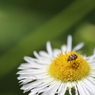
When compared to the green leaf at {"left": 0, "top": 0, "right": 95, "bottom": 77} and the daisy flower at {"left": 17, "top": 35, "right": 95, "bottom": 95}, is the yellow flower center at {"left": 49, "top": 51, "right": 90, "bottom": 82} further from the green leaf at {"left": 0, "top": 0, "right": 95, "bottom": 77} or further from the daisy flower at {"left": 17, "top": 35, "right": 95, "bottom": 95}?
the green leaf at {"left": 0, "top": 0, "right": 95, "bottom": 77}

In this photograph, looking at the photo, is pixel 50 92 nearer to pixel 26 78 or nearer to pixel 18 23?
pixel 26 78

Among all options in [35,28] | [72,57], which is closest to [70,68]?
[72,57]

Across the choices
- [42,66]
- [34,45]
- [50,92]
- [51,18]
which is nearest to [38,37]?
[34,45]

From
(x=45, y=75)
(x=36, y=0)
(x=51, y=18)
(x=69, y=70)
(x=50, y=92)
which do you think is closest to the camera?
(x=50, y=92)

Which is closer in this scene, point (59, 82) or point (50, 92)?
point (50, 92)

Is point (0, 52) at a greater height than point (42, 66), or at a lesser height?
greater

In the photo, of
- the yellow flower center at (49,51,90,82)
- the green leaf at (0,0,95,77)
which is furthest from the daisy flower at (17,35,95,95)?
the green leaf at (0,0,95,77)

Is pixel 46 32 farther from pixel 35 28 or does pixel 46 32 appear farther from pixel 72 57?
pixel 72 57
